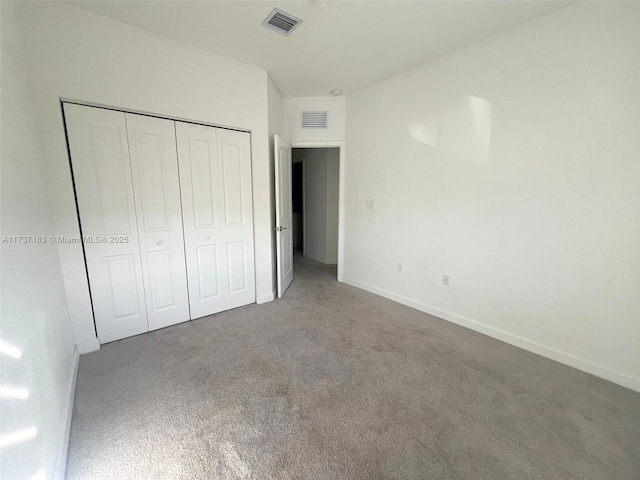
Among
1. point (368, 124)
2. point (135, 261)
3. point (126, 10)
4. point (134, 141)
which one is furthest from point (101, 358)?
point (368, 124)

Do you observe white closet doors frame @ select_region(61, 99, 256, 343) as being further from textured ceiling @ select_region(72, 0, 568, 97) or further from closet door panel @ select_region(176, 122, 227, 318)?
textured ceiling @ select_region(72, 0, 568, 97)

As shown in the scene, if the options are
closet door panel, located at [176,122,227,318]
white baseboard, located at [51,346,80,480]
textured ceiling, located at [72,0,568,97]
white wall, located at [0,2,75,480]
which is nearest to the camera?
white wall, located at [0,2,75,480]

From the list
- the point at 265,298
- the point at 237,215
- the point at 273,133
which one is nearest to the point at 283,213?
the point at 237,215

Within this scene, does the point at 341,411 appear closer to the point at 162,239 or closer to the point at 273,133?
the point at 162,239

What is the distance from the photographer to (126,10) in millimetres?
1956

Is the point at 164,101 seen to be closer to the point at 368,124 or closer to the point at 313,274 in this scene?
the point at 368,124

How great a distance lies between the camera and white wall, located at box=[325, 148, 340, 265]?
Answer: 15.3 ft

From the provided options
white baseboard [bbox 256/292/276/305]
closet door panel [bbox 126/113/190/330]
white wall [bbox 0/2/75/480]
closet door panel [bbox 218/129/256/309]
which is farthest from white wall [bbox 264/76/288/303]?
white wall [bbox 0/2/75/480]

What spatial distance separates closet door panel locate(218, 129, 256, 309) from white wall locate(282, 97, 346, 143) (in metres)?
1.00

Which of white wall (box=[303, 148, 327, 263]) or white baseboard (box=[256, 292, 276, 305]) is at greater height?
white wall (box=[303, 148, 327, 263])

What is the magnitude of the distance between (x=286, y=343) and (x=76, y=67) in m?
2.76

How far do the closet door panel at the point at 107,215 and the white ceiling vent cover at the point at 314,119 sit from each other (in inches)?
85.0

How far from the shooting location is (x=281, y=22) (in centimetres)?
210

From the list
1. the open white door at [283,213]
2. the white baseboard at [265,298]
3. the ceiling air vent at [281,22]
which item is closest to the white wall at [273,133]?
the white baseboard at [265,298]
